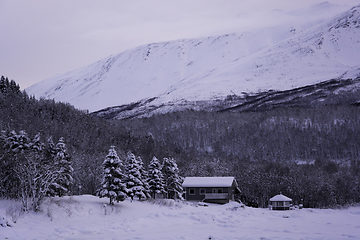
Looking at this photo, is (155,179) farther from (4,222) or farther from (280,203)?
(4,222)

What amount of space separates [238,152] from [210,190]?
11894cm

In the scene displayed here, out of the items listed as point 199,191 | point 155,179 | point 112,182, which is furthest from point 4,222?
point 199,191

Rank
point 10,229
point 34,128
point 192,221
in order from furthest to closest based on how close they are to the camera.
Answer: point 34,128, point 192,221, point 10,229

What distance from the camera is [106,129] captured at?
15875cm

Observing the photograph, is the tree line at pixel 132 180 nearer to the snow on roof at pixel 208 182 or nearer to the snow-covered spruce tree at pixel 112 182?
the snow-covered spruce tree at pixel 112 182

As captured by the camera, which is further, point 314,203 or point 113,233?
point 314,203

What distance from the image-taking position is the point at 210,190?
222ft

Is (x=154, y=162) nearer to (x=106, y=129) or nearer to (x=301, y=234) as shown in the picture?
(x=301, y=234)

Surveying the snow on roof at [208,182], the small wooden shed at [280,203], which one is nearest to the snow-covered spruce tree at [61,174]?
the snow on roof at [208,182]

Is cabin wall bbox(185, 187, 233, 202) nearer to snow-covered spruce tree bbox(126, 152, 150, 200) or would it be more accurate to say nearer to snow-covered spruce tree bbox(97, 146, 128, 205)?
snow-covered spruce tree bbox(126, 152, 150, 200)

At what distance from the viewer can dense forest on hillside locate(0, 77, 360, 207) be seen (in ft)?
271

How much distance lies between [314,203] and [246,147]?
357 ft

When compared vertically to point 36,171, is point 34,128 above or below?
above

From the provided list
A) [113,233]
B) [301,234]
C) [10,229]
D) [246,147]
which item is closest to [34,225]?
[10,229]
